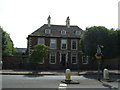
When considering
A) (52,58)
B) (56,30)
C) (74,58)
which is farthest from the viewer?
(56,30)

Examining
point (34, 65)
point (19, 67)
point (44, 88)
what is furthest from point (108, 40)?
point (44, 88)

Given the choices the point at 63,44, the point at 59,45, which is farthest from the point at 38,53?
the point at 63,44

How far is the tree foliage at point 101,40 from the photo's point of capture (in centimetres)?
3178

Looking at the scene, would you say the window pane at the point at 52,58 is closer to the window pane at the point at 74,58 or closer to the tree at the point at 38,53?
the window pane at the point at 74,58

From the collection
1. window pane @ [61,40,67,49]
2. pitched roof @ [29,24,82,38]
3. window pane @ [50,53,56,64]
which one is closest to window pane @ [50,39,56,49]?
pitched roof @ [29,24,82,38]

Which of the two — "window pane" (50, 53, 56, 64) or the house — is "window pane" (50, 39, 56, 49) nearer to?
the house

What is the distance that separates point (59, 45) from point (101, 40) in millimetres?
10852

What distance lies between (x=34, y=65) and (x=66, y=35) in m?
9.34

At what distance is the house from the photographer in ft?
130

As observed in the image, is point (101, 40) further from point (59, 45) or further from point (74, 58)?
point (59, 45)

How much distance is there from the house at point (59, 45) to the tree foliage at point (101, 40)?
7794mm

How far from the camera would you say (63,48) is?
40750 mm

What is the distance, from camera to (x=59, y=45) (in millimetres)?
40594

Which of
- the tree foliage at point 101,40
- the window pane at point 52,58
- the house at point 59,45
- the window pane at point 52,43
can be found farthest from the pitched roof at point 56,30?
the tree foliage at point 101,40
